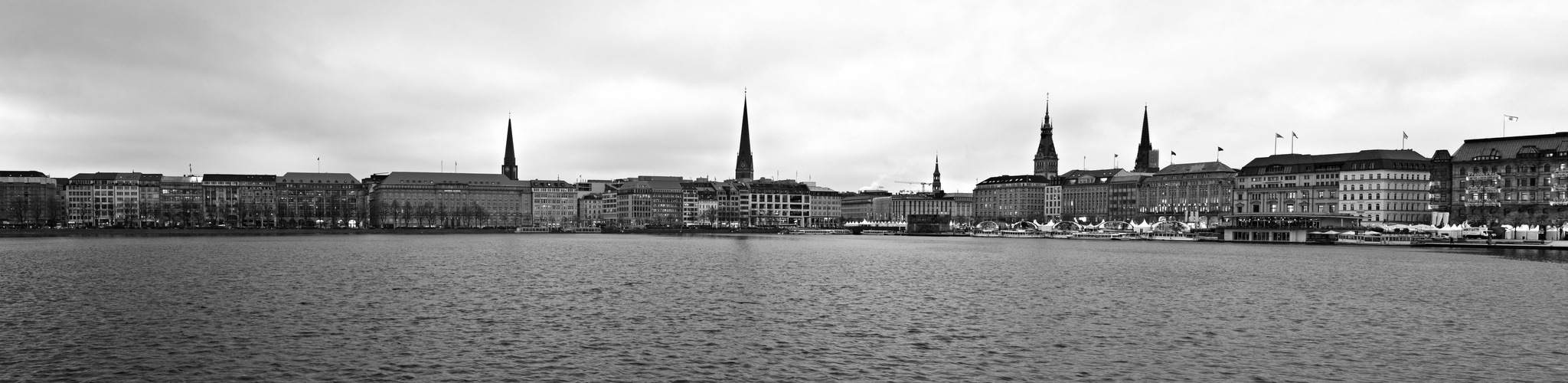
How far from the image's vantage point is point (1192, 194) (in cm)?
18600

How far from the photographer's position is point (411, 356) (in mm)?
28500

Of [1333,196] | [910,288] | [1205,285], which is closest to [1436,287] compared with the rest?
[1205,285]

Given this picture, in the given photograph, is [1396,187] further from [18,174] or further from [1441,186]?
[18,174]

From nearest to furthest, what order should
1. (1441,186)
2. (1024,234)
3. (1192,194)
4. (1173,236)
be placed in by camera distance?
(1441,186), (1173,236), (1024,234), (1192,194)

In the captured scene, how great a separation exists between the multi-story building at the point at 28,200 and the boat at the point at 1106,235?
154824mm

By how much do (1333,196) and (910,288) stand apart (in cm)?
12512

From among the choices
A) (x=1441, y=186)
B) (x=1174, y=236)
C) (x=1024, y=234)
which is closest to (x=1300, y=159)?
(x=1441, y=186)

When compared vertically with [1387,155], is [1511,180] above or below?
below

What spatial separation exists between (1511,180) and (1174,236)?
40.1 meters

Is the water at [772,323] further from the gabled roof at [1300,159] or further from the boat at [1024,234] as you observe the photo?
the boat at [1024,234]

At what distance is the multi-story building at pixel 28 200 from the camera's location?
539 feet

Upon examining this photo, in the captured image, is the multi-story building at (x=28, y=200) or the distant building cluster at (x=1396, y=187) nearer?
the distant building cluster at (x=1396, y=187)

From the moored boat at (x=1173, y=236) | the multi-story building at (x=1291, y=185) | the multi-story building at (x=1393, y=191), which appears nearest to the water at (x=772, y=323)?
the moored boat at (x=1173, y=236)

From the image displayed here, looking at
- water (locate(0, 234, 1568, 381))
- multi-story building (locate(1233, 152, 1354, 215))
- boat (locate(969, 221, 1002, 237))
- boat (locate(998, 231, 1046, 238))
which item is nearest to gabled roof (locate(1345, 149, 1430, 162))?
multi-story building (locate(1233, 152, 1354, 215))
